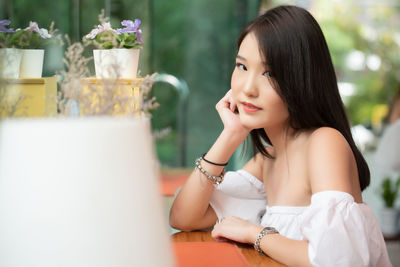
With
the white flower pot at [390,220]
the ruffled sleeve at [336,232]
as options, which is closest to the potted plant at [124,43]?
the ruffled sleeve at [336,232]

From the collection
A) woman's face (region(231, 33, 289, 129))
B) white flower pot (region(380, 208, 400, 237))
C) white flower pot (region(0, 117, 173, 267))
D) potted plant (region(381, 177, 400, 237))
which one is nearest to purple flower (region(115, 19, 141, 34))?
woman's face (region(231, 33, 289, 129))

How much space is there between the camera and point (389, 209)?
5332mm

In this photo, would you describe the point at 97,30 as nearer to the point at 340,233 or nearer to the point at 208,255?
the point at 208,255

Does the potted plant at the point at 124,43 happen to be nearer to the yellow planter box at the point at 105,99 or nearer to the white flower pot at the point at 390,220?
the yellow planter box at the point at 105,99

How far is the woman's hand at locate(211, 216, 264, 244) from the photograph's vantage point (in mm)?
1321

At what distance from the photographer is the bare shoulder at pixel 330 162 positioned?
120 cm

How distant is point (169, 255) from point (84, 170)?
166 millimetres

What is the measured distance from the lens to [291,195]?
141 cm

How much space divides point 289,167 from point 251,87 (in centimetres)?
26

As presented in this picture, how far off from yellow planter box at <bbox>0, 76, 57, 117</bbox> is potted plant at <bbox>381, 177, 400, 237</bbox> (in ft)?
14.9

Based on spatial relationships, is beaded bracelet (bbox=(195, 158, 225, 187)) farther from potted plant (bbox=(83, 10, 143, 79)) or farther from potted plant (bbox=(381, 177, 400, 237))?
potted plant (bbox=(381, 177, 400, 237))

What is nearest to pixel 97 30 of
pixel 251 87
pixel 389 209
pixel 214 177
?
pixel 251 87

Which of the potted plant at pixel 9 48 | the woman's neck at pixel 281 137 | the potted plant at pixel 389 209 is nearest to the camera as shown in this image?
the potted plant at pixel 9 48

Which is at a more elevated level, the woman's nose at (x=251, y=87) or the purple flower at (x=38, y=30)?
the purple flower at (x=38, y=30)
